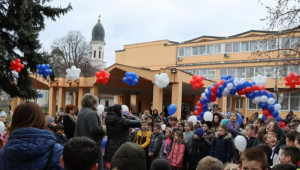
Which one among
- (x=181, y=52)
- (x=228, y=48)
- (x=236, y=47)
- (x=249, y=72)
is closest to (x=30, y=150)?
(x=249, y=72)

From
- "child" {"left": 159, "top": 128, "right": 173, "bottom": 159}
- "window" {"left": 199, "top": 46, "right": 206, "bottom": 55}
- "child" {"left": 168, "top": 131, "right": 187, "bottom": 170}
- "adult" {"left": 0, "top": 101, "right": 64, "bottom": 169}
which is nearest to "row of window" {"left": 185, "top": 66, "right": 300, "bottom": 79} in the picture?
"window" {"left": 199, "top": 46, "right": 206, "bottom": 55}

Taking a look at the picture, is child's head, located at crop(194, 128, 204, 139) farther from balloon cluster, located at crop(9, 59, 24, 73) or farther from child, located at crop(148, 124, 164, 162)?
balloon cluster, located at crop(9, 59, 24, 73)

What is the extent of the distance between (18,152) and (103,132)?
252 cm

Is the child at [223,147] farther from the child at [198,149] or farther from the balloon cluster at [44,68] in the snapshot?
the balloon cluster at [44,68]

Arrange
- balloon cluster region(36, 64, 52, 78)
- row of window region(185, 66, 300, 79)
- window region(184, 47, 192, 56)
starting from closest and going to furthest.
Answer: balloon cluster region(36, 64, 52, 78) < row of window region(185, 66, 300, 79) < window region(184, 47, 192, 56)

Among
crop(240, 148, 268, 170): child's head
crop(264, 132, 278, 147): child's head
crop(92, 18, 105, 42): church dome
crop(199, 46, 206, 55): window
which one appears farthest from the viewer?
crop(92, 18, 105, 42): church dome

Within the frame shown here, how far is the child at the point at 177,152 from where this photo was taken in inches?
307

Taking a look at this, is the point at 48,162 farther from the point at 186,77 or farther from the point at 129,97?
the point at 129,97

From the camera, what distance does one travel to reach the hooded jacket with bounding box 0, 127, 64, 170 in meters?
2.69

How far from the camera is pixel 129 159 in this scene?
113 inches

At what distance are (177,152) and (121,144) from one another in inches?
78.7

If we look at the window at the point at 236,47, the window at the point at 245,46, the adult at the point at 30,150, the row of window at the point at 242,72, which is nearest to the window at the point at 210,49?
the row of window at the point at 242,72

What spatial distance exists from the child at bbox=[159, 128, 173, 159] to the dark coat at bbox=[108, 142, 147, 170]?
5438mm

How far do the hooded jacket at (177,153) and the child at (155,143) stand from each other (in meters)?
0.40
